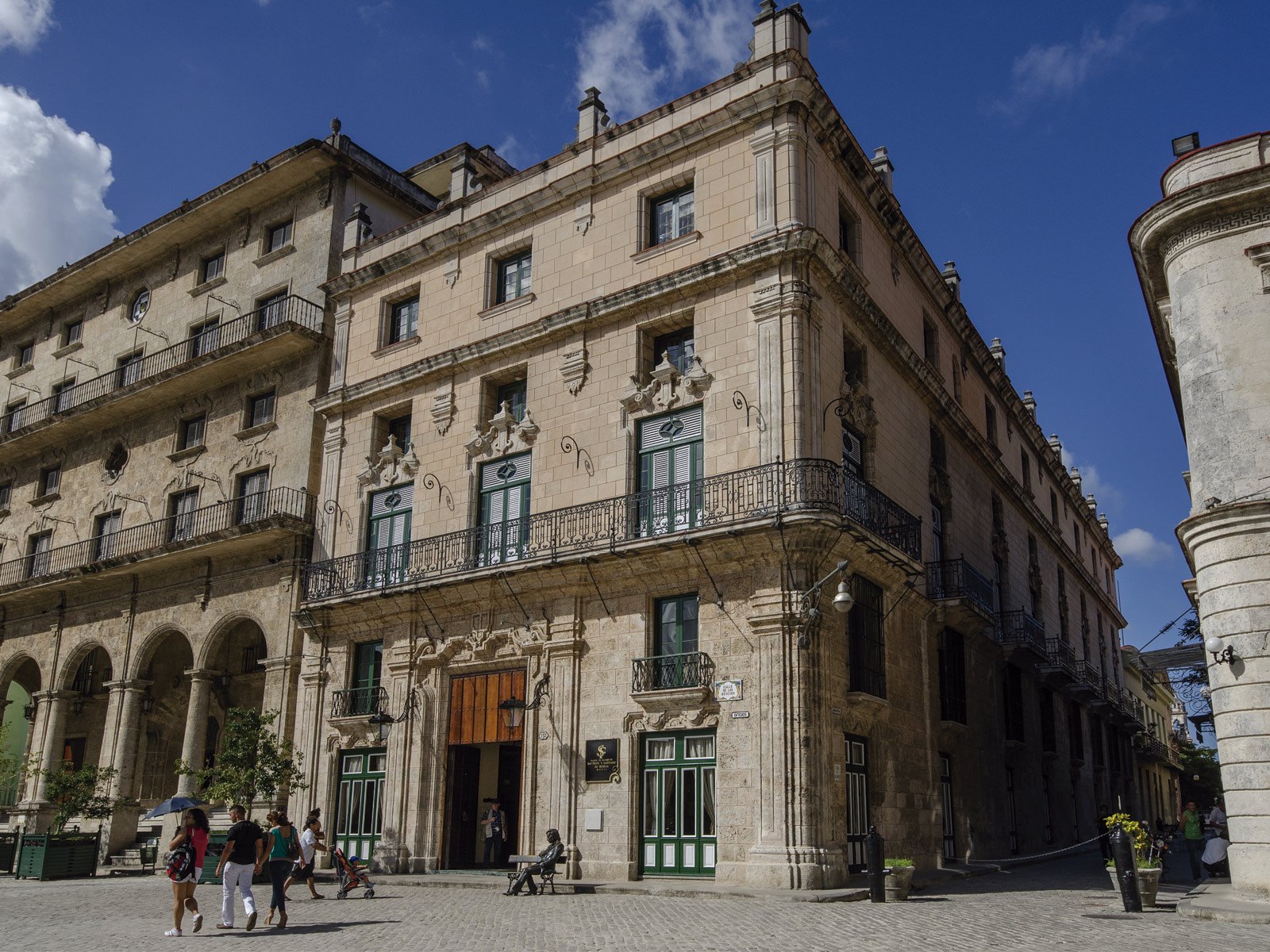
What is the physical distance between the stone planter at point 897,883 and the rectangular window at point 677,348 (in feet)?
31.7

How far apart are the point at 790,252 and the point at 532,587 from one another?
8064 mm

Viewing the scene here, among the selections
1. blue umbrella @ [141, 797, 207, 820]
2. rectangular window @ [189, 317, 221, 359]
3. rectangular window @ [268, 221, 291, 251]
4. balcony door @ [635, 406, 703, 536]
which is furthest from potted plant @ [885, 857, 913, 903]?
rectangular window @ [189, 317, 221, 359]

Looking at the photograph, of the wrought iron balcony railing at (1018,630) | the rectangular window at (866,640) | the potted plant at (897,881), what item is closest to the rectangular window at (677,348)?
the rectangular window at (866,640)

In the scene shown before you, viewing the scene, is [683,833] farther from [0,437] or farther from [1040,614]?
[0,437]

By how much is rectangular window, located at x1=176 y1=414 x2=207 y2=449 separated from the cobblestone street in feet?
46.3

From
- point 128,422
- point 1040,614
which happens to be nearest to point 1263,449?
point 1040,614

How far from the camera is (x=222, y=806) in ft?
83.6

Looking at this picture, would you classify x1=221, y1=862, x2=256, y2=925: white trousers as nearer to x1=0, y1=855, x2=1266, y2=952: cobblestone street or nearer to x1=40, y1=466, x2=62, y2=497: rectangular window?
x1=0, y1=855, x2=1266, y2=952: cobblestone street

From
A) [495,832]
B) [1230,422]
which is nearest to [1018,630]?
[1230,422]

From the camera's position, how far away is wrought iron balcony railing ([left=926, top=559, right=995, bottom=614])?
24.6m

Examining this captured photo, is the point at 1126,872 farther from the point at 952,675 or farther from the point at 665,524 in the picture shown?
the point at 952,675

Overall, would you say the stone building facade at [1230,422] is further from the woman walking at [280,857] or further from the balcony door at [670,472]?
the woman walking at [280,857]

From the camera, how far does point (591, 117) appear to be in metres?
24.8

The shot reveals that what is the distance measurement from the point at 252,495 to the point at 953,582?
17.0 metres
